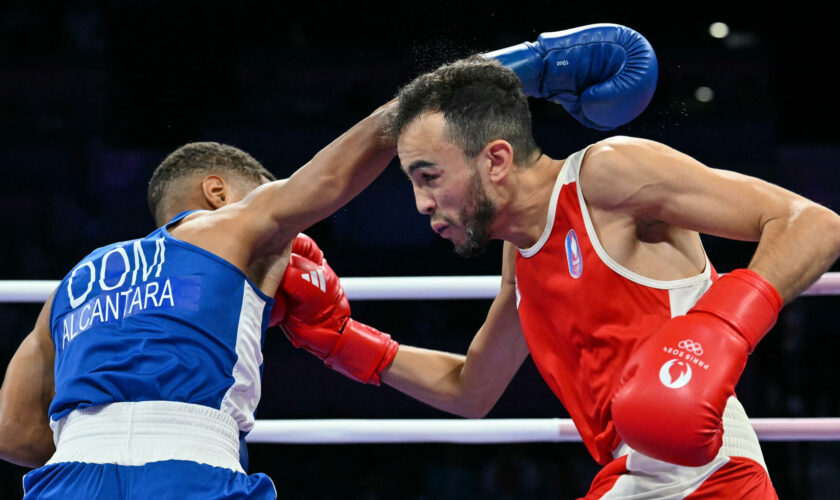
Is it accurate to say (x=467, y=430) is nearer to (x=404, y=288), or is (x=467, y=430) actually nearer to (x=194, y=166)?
(x=404, y=288)

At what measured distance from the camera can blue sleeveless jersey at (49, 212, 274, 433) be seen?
5.76 feet

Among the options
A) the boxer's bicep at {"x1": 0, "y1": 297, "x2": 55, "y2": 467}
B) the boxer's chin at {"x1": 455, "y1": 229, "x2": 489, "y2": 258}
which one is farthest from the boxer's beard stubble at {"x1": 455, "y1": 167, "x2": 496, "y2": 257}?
the boxer's bicep at {"x1": 0, "y1": 297, "x2": 55, "y2": 467}

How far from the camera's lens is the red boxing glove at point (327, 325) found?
2.09m

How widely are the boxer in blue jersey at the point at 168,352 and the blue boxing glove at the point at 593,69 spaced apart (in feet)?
1.19

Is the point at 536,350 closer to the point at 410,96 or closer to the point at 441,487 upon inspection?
the point at 410,96

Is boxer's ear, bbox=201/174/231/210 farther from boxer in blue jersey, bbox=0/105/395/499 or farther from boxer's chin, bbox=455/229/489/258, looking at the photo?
boxer's chin, bbox=455/229/489/258

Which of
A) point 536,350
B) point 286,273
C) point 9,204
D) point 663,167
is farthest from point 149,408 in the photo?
point 9,204

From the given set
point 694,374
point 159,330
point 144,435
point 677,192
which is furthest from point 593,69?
point 144,435

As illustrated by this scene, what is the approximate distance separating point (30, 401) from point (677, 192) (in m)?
1.55

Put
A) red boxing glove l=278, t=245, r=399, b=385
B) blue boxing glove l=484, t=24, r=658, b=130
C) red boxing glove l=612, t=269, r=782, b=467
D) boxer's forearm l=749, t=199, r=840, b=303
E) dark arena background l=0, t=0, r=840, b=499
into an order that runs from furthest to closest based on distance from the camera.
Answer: dark arena background l=0, t=0, r=840, b=499 < red boxing glove l=278, t=245, r=399, b=385 < blue boxing glove l=484, t=24, r=658, b=130 < boxer's forearm l=749, t=199, r=840, b=303 < red boxing glove l=612, t=269, r=782, b=467

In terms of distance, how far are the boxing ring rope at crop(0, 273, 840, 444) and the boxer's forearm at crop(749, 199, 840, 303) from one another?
84 cm

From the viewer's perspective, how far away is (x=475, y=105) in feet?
5.77

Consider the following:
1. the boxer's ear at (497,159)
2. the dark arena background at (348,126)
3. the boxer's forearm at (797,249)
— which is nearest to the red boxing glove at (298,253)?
the boxer's ear at (497,159)

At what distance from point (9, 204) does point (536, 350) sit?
19.4 feet
